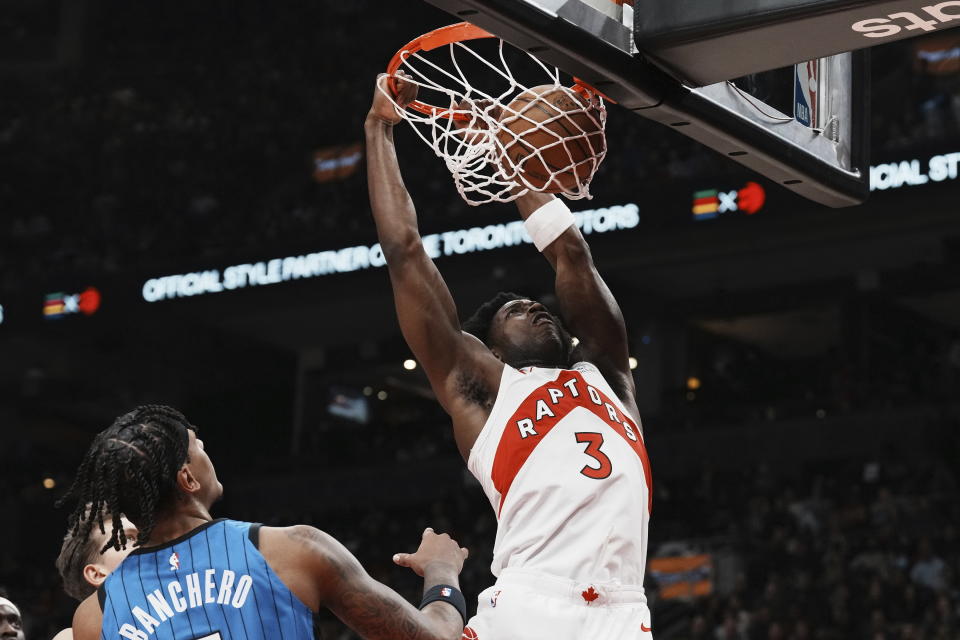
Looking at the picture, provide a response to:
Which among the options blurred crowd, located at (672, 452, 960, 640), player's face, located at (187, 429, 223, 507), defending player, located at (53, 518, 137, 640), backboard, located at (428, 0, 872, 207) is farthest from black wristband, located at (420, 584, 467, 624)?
blurred crowd, located at (672, 452, 960, 640)

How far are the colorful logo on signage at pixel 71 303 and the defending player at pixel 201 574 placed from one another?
55.7 ft

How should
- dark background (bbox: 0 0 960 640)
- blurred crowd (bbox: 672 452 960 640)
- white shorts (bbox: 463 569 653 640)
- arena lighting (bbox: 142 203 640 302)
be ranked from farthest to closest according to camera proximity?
arena lighting (bbox: 142 203 640 302) → dark background (bbox: 0 0 960 640) → blurred crowd (bbox: 672 452 960 640) → white shorts (bbox: 463 569 653 640)

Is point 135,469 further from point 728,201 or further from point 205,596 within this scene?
point 728,201

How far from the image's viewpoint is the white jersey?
3.43m

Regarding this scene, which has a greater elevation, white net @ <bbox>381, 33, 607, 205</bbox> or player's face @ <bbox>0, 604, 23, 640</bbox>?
white net @ <bbox>381, 33, 607, 205</bbox>

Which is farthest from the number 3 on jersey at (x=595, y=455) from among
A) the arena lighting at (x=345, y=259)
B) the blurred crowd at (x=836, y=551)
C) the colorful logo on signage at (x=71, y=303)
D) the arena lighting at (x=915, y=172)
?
the colorful logo on signage at (x=71, y=303)

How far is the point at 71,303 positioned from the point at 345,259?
421 centimetres

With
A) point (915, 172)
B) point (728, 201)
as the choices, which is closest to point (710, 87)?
point (915, 172)

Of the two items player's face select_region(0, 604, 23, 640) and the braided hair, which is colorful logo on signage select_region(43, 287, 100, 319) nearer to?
player's face select_region(0, 604, 23, 640)

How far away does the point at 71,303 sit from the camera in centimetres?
1955

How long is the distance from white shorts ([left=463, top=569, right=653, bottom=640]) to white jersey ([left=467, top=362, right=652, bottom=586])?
3 centimetres

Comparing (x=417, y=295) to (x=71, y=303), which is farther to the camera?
(x=71, y=303)

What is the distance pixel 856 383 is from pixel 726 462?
1.89m

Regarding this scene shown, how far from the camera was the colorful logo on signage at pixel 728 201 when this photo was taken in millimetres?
15859
